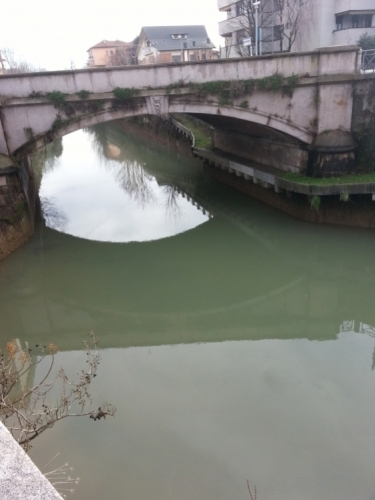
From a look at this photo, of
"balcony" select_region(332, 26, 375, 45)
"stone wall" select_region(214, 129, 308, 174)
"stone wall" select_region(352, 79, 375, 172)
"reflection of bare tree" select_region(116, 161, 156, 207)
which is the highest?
"balcony" select_region(332, 26, 375, 45)

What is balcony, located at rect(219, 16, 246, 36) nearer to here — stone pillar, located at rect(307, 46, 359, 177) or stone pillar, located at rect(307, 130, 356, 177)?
stone pillar, located at rect(307, 46, 359, 177)

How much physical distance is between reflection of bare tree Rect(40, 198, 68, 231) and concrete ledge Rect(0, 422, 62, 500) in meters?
11.2

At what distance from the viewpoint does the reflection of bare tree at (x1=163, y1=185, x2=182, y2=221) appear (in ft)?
43.2

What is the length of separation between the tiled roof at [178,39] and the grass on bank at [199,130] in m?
15.6

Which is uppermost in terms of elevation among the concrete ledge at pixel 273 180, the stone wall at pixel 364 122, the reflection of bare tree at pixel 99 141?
the stone wall at pixel 364 122

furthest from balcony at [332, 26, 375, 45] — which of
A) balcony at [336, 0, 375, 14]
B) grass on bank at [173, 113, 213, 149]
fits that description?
grass on bank at [173, 113, 213, 149]

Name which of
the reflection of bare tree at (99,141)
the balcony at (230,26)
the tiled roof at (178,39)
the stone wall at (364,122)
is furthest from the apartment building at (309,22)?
the tiled roof at (178,39)

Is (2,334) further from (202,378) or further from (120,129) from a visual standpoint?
(120,129)

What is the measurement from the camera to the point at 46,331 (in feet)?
24.2

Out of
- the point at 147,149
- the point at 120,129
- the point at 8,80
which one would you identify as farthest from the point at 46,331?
the point at 120,129

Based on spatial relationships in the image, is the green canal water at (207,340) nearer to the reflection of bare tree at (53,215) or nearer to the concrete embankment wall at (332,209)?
the reflection of bare tree at (53,215)

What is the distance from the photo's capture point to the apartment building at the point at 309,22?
16.8 meters

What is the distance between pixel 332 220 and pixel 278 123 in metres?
2.74

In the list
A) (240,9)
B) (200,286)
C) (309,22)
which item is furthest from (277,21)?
(200,286)
